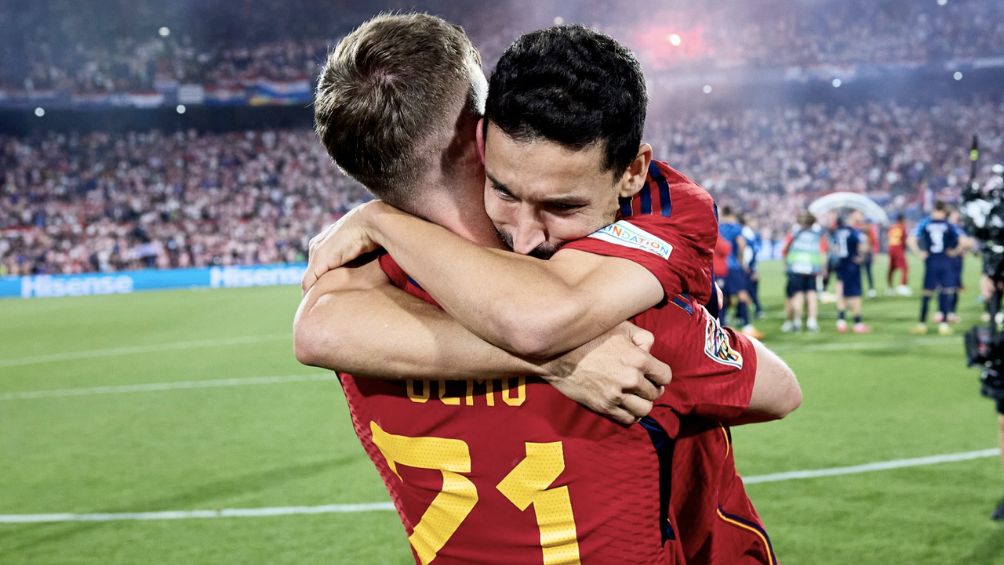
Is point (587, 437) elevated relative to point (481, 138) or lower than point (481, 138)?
lower

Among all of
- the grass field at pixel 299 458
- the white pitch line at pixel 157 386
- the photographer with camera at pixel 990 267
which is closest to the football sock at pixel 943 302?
the grass field at pixel 299 458

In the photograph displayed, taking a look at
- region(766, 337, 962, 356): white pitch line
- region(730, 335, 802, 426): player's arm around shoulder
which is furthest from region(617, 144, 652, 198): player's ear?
region(766, 337, 962, 356): white pitch line

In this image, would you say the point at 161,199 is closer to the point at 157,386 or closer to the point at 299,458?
the point at 157,386

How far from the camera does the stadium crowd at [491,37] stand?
129ft

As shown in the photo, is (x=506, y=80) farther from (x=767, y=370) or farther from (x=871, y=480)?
(x=871, y=480)

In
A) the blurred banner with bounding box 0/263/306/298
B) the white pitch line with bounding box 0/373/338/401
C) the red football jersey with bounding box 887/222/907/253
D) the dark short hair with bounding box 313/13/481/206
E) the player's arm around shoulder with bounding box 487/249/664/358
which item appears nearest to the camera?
the player's arm around shoulder with bounding box 487/249/664/358

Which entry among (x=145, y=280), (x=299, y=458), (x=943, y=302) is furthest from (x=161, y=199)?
(x=299, y=458)

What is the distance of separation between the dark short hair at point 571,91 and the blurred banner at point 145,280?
28.0m

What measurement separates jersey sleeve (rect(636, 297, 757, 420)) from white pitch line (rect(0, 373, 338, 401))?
9691 mm

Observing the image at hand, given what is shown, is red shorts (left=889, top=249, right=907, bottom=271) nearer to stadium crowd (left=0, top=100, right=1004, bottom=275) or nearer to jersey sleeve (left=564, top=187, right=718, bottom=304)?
stadium crowd (left=0, top=100, right=1004, bottom=275)

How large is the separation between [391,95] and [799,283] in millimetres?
13471

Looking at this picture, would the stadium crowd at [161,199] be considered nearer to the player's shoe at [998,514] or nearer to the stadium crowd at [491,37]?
the stadium crowd at [491,37]

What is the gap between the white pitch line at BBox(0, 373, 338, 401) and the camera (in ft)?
36.1

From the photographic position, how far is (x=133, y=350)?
47.5ft
